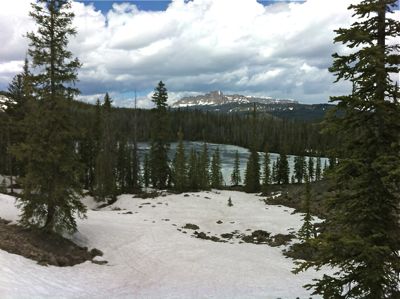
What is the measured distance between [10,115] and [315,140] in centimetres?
12200

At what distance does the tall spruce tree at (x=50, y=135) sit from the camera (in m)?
20.4

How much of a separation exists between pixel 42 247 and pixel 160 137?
33.9 meters

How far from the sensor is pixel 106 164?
50.6m

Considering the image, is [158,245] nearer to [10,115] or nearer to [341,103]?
[341,103]

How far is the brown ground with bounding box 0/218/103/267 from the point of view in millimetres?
18328

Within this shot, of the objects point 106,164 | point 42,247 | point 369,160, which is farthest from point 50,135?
point 106,164

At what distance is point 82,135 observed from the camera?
21781mm

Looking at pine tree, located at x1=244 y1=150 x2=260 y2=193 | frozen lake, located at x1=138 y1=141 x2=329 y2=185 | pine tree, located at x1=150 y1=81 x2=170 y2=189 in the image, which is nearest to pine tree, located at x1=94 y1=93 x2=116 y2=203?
pine tree, located at x1=150 y1=81 x2=170 y2=189

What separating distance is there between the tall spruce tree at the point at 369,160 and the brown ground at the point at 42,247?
14.3m

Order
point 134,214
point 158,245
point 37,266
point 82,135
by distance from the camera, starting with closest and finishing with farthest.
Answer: point 37,266 → point 82,135 → point 158,245 → point 134,214

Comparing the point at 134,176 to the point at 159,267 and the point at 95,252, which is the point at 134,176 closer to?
the point at 95,252

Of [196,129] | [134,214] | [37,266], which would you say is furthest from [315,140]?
[37,266]

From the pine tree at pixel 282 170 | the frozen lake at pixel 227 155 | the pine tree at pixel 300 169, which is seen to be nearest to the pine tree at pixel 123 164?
the frozen lake at pixel 227 155

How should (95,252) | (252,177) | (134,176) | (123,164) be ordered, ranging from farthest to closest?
(252,177) → (123,164) → (134,176) → (95,252)
